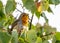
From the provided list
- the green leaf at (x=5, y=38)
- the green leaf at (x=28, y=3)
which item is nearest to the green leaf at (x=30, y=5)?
the green leaf at (x=28, y=3)

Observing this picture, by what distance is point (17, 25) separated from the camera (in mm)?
495

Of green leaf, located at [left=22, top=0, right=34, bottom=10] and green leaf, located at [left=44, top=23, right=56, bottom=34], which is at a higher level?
green leaf, located at [left=22, top=0, right=34, bottom=10]

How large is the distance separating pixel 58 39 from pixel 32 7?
0.20 m

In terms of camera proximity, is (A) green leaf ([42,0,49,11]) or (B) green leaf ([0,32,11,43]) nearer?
(B) green leaf ([0,32,11,43])

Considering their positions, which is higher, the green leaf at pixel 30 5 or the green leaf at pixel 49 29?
the green leaf at pixel 30 5

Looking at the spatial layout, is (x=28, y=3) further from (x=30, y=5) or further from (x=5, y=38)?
(x=5, y=38)

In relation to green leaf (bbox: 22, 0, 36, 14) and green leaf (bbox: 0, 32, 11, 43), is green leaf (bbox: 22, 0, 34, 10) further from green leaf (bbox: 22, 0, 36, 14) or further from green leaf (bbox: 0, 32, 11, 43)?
green leaf (bbox: 0, 32, 11, 43)

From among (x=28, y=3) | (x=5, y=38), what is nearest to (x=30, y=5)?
(x=28, y=3)

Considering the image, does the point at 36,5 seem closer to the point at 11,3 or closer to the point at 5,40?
the point at 11,3

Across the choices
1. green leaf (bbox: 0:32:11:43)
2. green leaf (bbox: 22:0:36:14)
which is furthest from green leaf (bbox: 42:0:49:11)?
green leaf (bbox: 0:32:11:43)

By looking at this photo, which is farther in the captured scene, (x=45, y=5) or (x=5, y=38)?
A: (x=45, y=5)

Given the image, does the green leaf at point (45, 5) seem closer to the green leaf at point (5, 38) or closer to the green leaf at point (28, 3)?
the green leaf at point (28, 3)

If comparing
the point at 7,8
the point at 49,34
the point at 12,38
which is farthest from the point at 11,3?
the point at 12,38

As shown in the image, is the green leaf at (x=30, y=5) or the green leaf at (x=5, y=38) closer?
the green leaf at (x=5, y=38)
